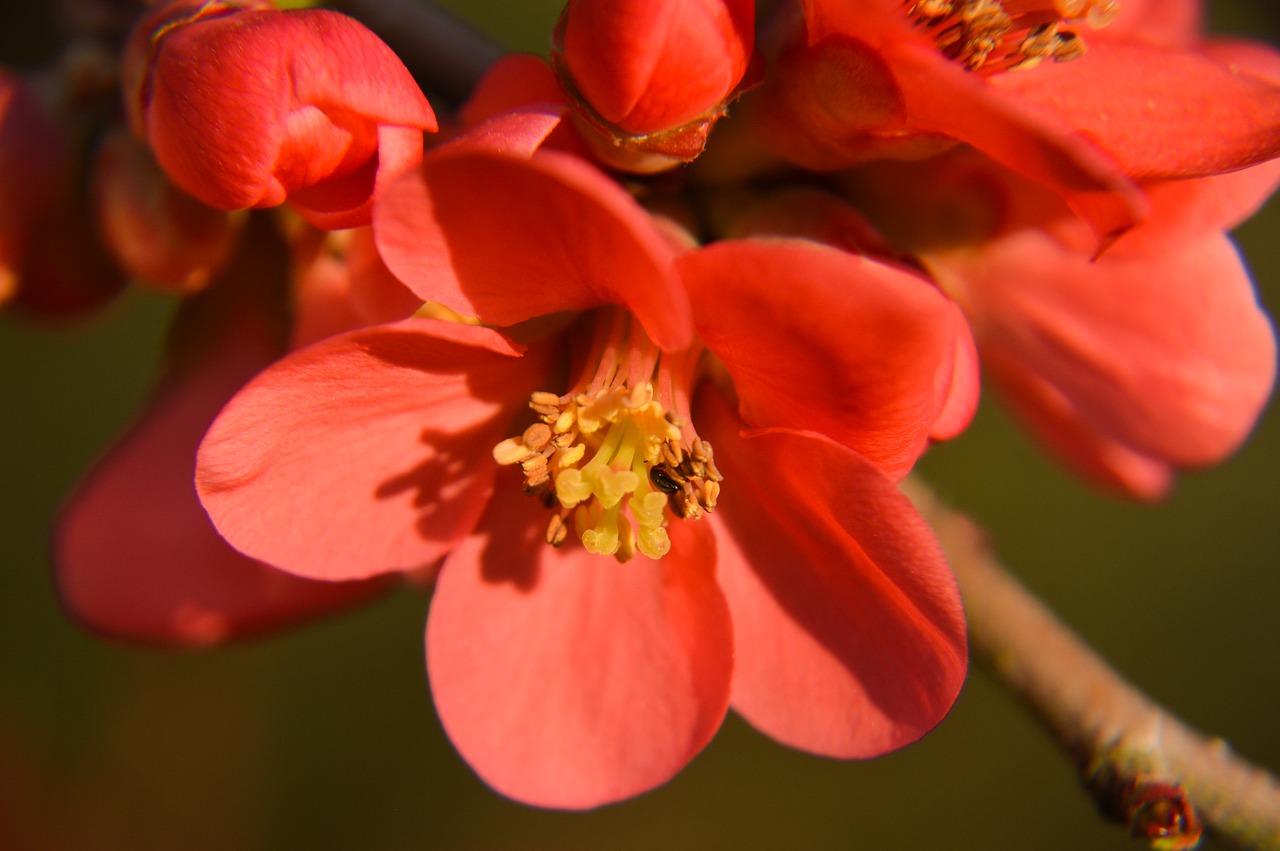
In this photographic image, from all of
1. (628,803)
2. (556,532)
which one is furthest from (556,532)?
(628,803)

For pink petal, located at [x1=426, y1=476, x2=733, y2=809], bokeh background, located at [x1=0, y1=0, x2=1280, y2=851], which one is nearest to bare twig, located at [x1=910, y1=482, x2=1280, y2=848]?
pink petal, located at [x1=426, y1=476, x2=733, y2=809]

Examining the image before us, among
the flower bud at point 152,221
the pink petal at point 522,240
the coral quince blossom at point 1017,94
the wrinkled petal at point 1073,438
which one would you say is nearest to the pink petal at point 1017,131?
the coral quince blossom at point 1017,94

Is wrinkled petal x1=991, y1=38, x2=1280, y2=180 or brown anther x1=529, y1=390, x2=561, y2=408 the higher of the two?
wrinkled petal x1=991, y1=38, x2=1280, y2=180

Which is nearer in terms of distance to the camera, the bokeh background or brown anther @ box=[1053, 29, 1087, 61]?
brown anther @ box=[1053, 29, 1087, 61]

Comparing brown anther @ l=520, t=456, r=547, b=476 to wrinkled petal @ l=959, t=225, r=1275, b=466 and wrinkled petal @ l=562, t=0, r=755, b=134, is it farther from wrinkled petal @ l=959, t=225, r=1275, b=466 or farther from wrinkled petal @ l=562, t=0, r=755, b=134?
wrinkled petal @ l=959, t=225, r=1275, b=466

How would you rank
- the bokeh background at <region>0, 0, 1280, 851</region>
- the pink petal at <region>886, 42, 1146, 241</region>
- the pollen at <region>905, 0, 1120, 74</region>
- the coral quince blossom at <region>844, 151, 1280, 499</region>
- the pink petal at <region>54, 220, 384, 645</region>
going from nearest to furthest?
the pink petal at <region>886, 42, 1146, 241</region> → the pollen at <region>905, 0, 1120, 74</region> → the coral quince blossom at <region>844, 151, 1280, 499</region> → the pink petal at <region>54, 220, 384, 645</region> → the bokeh background at <region>0, 0, 1280, 851</region>

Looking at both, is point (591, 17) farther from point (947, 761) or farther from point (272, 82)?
point (947, 761)

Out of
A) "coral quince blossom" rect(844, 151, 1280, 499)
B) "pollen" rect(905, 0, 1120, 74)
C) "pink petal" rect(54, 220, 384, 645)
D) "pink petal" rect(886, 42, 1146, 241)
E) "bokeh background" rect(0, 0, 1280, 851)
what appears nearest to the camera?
"pink petal" rect(886, 42, 1146, 241)
